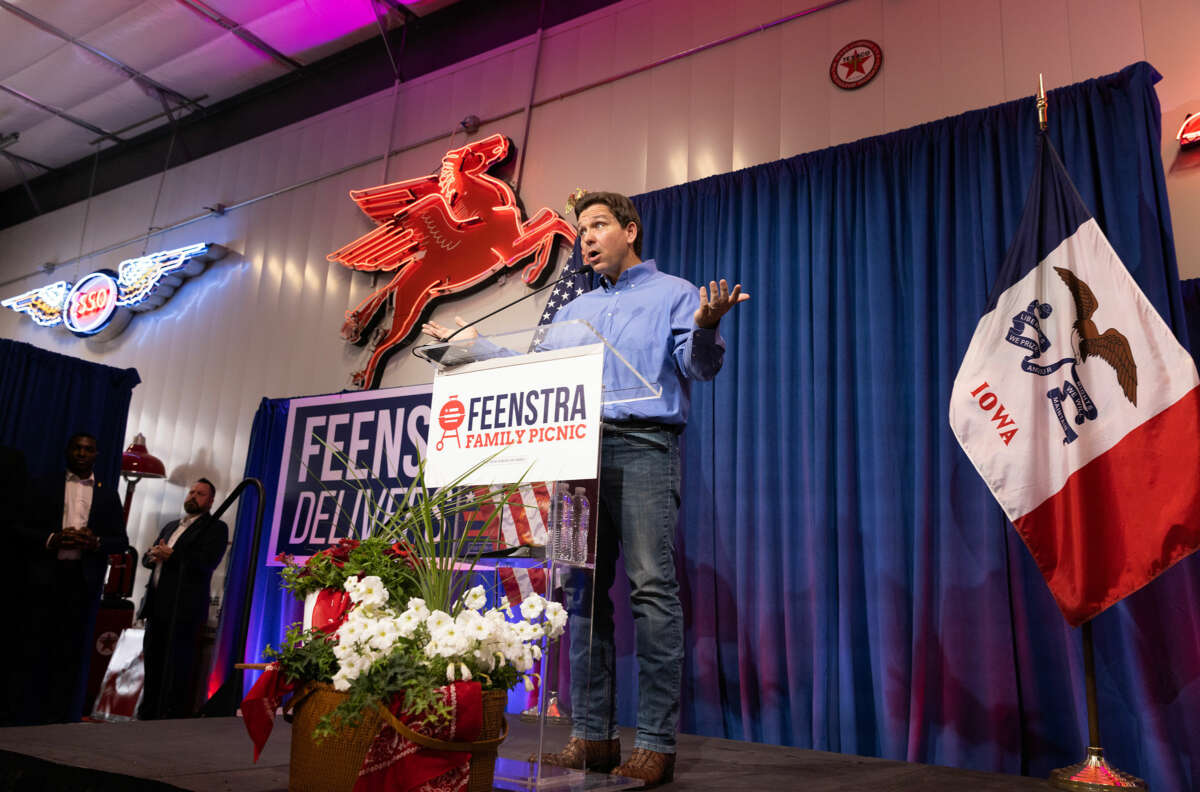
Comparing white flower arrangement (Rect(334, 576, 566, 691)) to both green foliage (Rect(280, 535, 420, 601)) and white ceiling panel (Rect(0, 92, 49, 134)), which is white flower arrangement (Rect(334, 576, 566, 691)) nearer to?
green foliage (Rect(280, 535, 420, 601))

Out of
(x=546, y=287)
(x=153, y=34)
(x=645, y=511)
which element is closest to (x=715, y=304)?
(x=645, y=511)

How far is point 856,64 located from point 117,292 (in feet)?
20.4

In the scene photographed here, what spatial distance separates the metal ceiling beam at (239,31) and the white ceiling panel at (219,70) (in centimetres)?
7

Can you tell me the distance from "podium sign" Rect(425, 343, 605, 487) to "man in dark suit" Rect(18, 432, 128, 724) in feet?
11.6

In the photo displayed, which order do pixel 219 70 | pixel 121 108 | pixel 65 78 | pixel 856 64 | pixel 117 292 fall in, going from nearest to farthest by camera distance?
1. pixel 856 64
2. pixel 219 70
3. pixel 65 78
4. pixel 117 292
5. pixel 121 108

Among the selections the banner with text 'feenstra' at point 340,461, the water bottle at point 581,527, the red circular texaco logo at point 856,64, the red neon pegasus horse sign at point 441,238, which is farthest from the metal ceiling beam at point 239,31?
the water bottle at point 581,527

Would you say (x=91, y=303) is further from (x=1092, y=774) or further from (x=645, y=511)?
(x=1092, y=774)

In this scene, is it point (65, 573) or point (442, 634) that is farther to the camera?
point (65, 573)

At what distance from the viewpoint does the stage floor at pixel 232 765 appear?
1769 millimetres

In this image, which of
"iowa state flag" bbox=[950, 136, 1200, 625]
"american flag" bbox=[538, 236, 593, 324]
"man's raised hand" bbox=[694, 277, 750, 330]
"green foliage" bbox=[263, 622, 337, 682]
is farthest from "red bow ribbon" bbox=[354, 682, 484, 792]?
"american flag" bbox=[538, 236, 593, 324]

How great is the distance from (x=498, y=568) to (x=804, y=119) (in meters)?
3.03

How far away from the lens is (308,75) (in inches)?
263

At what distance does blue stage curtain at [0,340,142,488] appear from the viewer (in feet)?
18.5

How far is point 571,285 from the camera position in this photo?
437 cm
